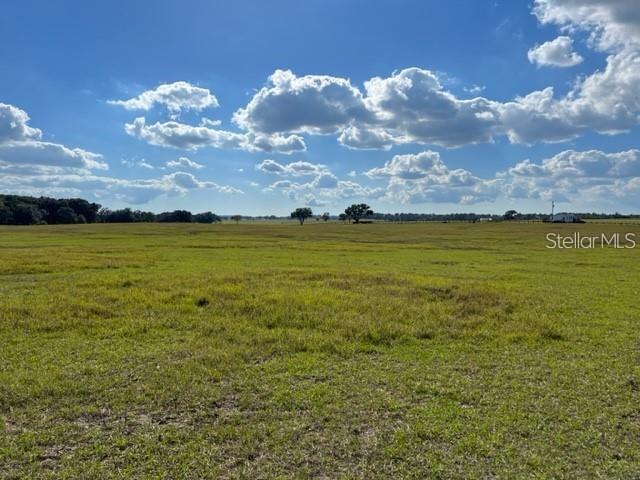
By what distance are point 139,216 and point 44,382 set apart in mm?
166781

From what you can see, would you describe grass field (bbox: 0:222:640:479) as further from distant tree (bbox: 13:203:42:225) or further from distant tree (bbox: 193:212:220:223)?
distant tree (bbox: 193:212:220:223)

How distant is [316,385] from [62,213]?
155 meters

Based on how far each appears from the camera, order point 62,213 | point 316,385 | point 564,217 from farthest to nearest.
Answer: point 564,217, point 62,213, point 316,385

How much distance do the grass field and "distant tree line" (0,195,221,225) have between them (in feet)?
432

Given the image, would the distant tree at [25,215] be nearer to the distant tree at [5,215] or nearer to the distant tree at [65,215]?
the distant tree at [5,215]

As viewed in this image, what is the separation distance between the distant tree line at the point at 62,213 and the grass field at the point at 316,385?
131748mm

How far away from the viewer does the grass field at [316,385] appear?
18.4ft

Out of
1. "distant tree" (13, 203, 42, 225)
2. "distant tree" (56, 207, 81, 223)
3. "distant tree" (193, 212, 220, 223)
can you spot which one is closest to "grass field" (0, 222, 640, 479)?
"distant tree" (13, 203, 42, 225)

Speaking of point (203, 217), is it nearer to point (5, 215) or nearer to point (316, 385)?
point (5, 215)

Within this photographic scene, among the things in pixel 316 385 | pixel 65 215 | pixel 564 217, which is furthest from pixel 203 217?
pixel 316 385

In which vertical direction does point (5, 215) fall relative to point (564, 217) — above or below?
below

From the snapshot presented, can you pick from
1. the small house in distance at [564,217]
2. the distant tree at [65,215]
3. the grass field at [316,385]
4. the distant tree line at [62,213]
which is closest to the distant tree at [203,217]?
the distant tree line at [62,213]

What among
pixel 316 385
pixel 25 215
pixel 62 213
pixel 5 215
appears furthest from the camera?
pixel 62 213

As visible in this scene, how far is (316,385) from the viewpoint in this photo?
808 centimetres
